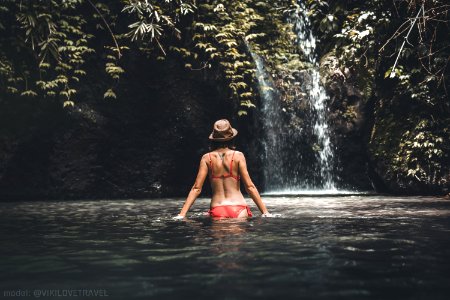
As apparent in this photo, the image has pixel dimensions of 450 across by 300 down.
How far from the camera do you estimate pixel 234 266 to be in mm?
3984

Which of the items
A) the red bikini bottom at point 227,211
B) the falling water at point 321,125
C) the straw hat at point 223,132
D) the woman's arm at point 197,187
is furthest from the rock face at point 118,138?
the straw hat at point 223,132

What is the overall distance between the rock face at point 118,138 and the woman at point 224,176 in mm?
8188

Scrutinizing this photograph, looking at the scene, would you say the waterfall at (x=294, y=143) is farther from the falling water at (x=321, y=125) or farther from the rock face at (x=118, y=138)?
the rock face at (x=118, y=138)

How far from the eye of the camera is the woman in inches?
290

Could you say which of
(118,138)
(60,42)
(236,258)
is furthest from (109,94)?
(236,258)

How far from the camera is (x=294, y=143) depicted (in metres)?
17.7

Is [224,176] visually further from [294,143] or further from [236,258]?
[294,143]

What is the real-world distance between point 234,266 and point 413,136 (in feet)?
40.0

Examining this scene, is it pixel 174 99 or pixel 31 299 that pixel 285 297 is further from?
pixel 174 99


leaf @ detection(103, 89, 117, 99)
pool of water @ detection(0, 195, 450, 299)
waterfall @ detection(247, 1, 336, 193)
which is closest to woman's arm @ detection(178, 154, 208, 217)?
pool of water @ detection(0, 195, 450, 299)

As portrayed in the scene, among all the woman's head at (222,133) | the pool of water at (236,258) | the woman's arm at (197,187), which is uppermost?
the woman's head at (222,133)

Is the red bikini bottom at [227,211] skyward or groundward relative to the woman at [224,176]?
groundward

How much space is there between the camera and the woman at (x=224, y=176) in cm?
737

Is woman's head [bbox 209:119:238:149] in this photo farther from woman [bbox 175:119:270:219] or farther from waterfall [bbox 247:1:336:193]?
waterfall [bbox 247:1:336:193]
